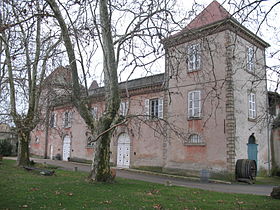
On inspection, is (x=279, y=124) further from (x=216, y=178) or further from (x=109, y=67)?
(x=109, y=67)

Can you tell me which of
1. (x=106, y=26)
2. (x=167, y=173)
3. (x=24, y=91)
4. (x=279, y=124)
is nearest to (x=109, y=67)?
(x=106, y=26)

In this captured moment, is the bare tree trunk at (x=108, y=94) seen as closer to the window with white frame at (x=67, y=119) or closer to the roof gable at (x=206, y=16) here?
the roof gable at (x=206, y=16)

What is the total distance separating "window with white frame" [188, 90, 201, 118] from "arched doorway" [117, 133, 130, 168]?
637 centimetres

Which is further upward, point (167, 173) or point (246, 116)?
point (246, 116)

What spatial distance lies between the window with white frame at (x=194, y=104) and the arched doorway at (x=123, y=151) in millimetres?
6374

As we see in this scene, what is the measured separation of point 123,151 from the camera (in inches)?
920

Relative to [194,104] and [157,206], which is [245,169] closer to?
[194,104]

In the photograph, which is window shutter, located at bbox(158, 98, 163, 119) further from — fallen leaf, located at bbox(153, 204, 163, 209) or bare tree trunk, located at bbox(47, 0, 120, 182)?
fallen leaf, located at bbox(153, 204, 163, 209)

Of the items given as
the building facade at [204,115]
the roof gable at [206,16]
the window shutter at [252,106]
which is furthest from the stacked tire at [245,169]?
the roof gable at [206,16]

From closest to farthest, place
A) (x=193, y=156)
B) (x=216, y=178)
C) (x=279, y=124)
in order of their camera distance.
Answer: (x=216, y=178)
(x=193, y=156)
(x=279, y=124)

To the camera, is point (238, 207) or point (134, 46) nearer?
point (238, 207)

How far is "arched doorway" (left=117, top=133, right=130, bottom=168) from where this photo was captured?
2288 cm

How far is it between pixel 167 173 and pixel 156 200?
1081cm

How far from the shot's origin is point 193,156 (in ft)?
60.4
